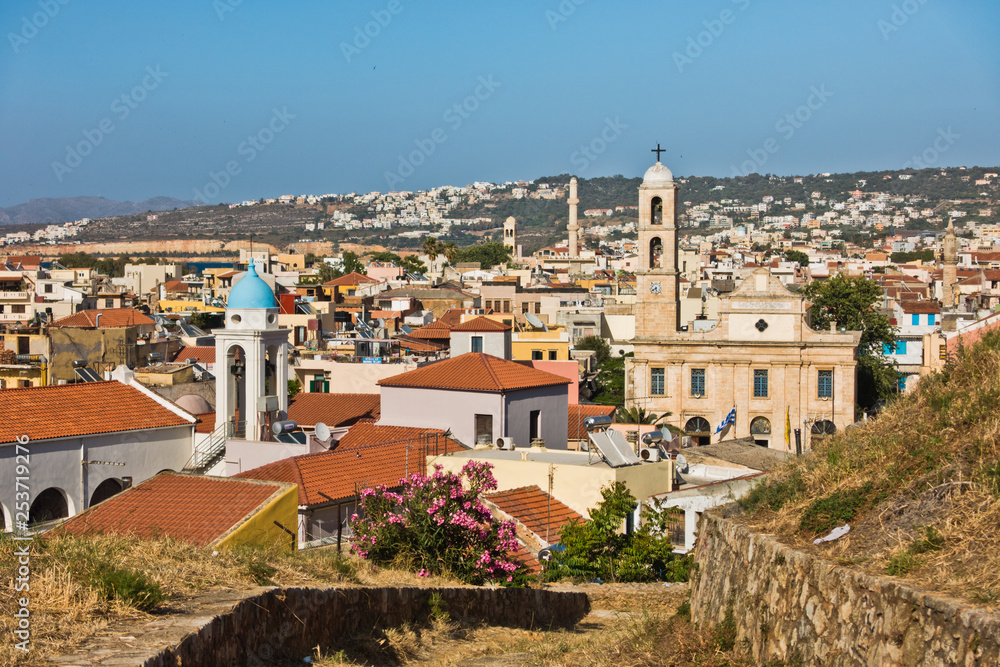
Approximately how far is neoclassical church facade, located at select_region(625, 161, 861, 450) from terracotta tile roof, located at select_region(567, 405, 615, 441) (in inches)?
326

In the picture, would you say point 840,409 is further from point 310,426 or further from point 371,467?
point 371,467

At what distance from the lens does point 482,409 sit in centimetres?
2111

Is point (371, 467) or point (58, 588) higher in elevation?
point (58, 588)

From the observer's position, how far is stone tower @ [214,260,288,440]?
20344 mm

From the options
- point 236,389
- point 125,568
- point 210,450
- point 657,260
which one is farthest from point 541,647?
point 657,260

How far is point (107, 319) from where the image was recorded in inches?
1594

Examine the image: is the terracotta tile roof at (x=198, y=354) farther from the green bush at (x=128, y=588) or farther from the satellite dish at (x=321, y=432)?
the green bush at (x=128, y=588)

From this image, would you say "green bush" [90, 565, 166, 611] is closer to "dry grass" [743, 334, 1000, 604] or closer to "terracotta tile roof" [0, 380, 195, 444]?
"dry grass" [743, 334, 1000, 604]

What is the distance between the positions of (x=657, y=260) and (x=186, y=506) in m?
31.2

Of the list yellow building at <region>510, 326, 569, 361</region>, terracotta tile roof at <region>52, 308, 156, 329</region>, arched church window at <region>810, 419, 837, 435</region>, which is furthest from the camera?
yellow building at <region>510, 326, 569, 361</region>

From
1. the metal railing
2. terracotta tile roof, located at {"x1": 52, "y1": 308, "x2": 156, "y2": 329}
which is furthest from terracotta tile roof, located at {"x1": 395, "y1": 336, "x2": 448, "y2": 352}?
the metal railing

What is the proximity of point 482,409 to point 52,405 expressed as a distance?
7.84 metres

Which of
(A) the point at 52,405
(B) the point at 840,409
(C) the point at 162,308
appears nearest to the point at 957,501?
(A) the point at 52,405

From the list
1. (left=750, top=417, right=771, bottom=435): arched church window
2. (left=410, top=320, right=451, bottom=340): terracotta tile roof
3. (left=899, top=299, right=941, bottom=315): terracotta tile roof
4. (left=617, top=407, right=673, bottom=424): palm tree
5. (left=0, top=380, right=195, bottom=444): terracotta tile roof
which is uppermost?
(left=899, top=299, right=941, bottom=315): terracotta tile roof
